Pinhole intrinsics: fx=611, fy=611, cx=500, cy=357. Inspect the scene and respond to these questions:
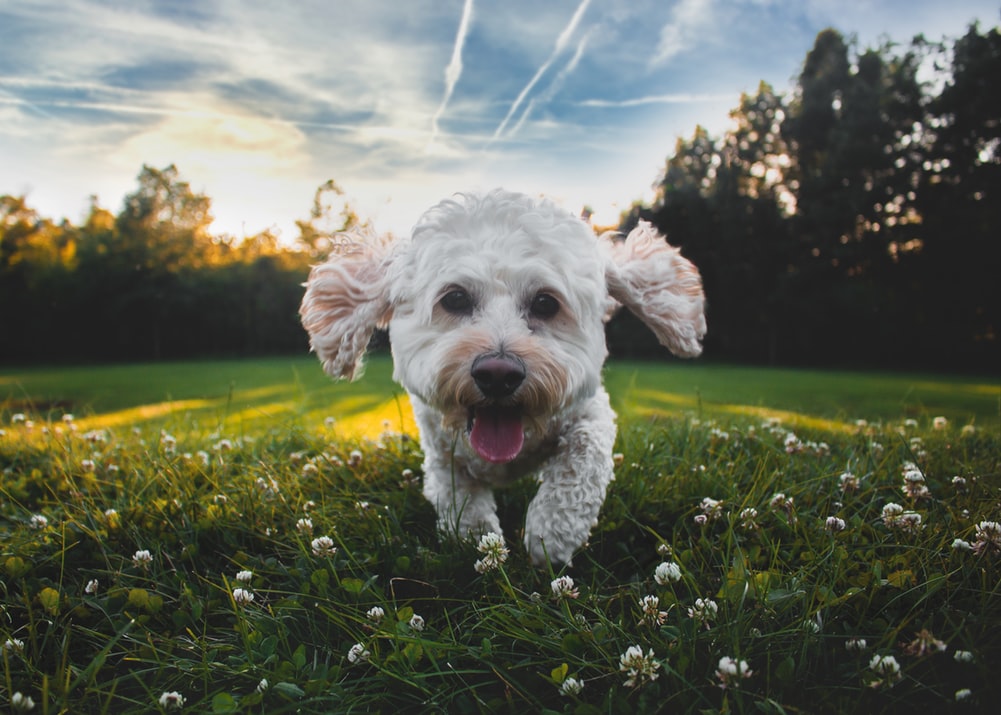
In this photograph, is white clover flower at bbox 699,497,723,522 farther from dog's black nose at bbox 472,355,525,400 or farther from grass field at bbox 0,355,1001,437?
grass field at bbox 0,355,1001,437

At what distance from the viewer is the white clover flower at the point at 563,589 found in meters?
2.05

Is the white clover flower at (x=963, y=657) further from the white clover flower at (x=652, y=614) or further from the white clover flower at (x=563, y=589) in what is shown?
the white clover flower at (x=563, y=589)

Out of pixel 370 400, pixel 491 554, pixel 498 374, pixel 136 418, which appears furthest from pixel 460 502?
pixel 370 400

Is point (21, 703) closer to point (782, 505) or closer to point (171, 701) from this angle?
point (171, 701)

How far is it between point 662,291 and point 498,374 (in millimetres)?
1458

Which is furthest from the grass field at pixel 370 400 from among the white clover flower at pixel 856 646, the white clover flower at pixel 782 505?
the white clover flower at pixel 856 646

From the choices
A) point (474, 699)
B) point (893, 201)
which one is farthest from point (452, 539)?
point (893, 201)

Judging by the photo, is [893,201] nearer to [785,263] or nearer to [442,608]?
[785,263]

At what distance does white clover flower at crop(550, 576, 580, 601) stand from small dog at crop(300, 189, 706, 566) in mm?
228

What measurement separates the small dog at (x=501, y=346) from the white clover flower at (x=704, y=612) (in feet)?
2.06

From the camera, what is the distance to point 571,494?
2.65 metres

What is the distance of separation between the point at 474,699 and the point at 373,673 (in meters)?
0.35

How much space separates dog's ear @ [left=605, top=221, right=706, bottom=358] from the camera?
3479 mm

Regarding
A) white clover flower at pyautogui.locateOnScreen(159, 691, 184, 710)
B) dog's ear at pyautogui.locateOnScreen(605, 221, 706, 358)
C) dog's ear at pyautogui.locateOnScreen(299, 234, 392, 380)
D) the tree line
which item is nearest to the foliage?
the tree line
